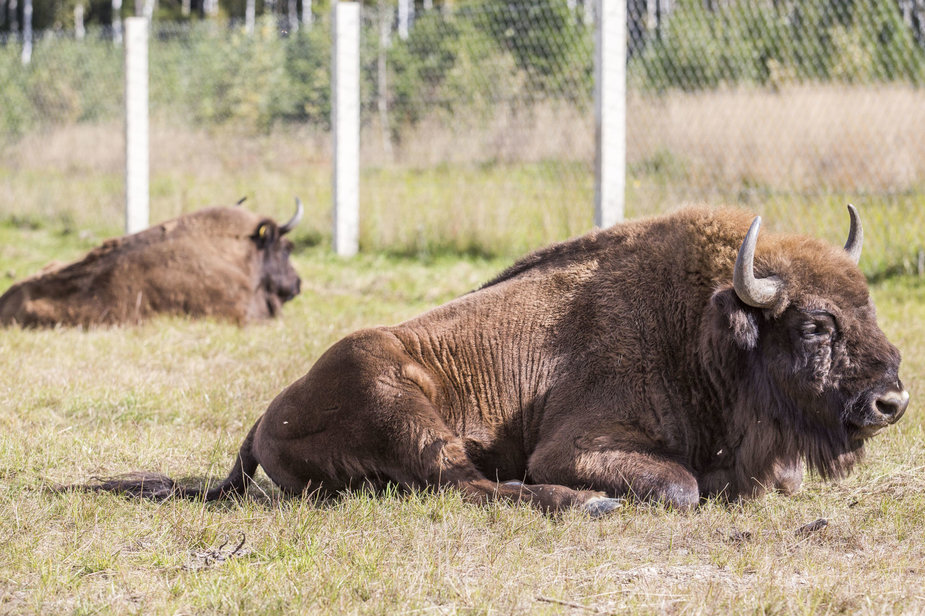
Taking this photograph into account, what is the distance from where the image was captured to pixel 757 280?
14.4 ft

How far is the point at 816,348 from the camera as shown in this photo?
442 cm

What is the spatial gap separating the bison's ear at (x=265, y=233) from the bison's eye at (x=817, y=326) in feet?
20.7

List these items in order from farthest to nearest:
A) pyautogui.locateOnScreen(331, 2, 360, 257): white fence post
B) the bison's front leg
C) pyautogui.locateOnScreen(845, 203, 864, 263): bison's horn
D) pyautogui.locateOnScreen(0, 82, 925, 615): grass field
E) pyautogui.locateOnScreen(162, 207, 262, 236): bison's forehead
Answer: pyautogui.locateOnScreen(331, 2, 360, 257): white fence post < pyautogui.locateOnScreen(162, 207, 262, 236): bison's forehead < pyautogui.locateOnScreen(845, 203, 864, 263): bison's horn < the bison's front leg < pyautogui.locateOnScreen(0, 82, 925, 615): grass field

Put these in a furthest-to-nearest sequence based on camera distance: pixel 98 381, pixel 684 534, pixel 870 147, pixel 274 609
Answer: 1. pixel 870 147
2. pixel 98 381
3. pixel 684 534
4. pixel 274 609

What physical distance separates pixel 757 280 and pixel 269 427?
2.33 meters

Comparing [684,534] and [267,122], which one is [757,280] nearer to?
[684,534]

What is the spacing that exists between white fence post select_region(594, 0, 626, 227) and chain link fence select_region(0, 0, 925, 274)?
32.3 inches

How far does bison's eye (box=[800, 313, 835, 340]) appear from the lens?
440 cm

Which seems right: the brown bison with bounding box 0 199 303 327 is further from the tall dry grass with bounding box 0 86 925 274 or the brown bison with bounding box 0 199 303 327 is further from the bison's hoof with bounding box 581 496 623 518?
the bison's hoof with bounding box 581 496 623 518

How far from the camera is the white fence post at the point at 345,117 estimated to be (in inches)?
502

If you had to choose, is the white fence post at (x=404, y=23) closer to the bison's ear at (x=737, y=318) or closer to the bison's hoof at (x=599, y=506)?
the bison's ear at (x=737, y=318)

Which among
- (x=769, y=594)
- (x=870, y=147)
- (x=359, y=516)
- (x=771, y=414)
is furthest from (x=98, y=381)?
(x=870, y=147)

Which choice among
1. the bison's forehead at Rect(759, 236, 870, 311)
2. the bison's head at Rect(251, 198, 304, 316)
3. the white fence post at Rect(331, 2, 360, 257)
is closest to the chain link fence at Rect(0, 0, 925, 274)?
the white fence post at Rect(331, 2, 360, 257)

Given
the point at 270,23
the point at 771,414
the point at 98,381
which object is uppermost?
the point at 270,23
